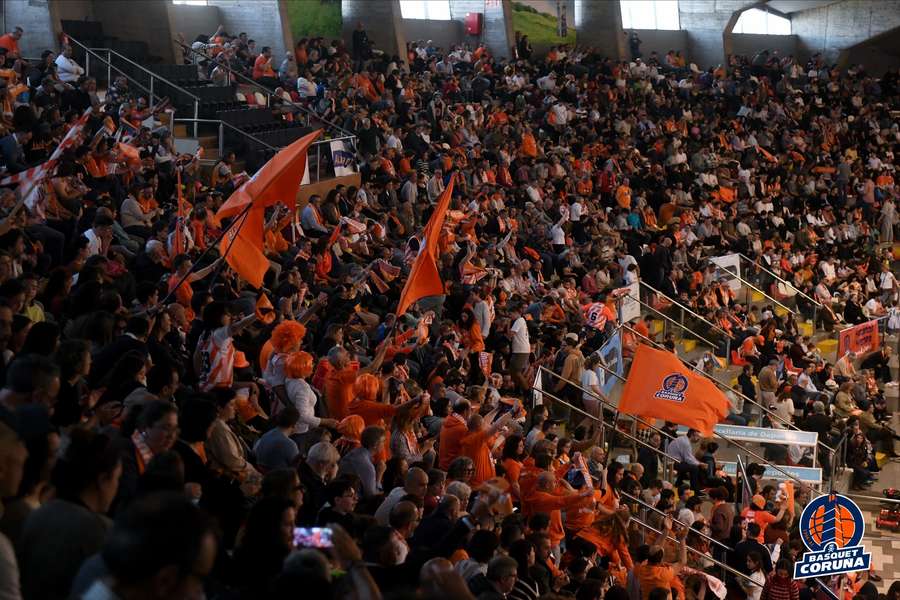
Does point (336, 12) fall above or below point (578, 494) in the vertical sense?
above

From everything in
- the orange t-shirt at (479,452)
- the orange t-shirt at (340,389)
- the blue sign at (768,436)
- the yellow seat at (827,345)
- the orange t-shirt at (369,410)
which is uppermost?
the orange t-shirt at (340,389)

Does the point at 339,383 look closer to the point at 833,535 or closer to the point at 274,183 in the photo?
the point at 274,183

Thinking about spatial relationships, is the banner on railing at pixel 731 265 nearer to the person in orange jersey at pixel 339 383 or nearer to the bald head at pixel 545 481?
the bald head at pixel 545 481

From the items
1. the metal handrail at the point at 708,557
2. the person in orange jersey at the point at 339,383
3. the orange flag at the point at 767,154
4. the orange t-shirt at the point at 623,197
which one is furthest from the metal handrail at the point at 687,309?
the orange flag at the point at 767,154

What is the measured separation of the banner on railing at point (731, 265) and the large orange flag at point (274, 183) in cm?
1300

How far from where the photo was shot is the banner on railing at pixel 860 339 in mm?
20156

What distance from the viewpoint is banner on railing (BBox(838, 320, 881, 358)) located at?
794 inches

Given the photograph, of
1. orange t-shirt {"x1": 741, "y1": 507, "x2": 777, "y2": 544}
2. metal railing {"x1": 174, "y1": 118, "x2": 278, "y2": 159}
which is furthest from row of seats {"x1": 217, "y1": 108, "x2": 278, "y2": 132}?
orange t-shirt {"x1": 741, "y1": 507, "x2": 777, "y2": 544}

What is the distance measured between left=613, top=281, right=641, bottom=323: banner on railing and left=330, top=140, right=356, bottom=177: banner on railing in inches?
185

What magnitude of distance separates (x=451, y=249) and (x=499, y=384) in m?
3.76

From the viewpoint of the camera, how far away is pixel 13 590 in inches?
140

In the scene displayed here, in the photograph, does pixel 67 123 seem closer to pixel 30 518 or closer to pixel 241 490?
pixel 241 490

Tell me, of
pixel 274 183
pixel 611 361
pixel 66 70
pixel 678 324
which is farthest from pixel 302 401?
pixel 678 324

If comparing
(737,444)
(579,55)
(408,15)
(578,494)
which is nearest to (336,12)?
(408,15)
